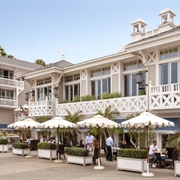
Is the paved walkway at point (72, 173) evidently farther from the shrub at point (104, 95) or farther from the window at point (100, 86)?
the window at point (100, 86)

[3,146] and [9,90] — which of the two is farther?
[9,90]

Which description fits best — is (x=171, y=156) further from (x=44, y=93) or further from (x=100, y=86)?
(x=44, y=93)

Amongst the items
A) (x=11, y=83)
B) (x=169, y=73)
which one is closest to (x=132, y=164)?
(x=169, y=73)

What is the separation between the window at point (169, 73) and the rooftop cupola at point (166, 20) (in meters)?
4.27

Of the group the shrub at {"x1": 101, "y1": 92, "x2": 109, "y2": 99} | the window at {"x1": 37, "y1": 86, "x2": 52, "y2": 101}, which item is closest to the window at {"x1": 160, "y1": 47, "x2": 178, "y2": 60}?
the shrub at {"x1": 101, "y1": 92, "x2": 109, "y2": 99}

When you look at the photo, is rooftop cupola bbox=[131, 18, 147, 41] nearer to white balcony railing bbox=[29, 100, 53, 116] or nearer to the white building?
white balcony railing bbox=[29, 100, 53, 116]

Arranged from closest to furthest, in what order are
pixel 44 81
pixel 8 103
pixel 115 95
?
pixel 115 95, pixel 44 81, pixel 8 103

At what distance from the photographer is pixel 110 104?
19469mm

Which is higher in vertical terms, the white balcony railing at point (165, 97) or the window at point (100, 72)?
the window at point (100, 72)

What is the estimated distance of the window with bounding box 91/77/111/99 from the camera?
2148cm

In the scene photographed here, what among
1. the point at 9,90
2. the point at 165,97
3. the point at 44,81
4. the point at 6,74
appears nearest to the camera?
the point at 165,97

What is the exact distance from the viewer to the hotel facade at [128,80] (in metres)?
16.1

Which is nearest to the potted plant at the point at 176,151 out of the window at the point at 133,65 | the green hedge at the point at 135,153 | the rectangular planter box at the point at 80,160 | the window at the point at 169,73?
the green hedge at the point at 135,153

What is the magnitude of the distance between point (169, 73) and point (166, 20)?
550cm
